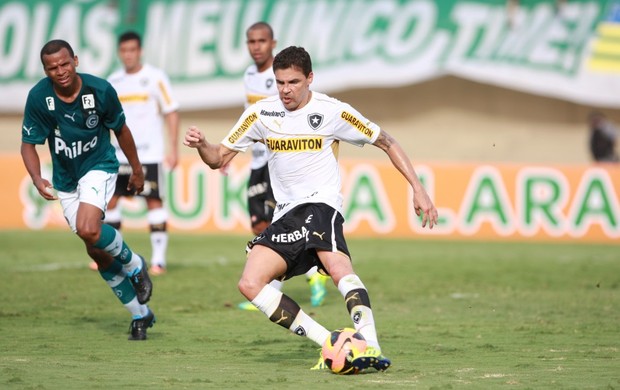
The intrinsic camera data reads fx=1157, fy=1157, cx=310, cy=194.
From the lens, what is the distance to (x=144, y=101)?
1480cm

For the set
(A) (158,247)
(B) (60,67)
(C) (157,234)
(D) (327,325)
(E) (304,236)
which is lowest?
(D) (327,325)

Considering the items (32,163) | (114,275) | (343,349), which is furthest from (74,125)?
(343,349)

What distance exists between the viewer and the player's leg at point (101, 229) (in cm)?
945

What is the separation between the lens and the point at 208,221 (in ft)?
69.7

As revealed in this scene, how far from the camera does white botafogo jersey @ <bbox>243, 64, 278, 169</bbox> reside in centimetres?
1244

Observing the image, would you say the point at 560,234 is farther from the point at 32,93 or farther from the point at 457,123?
the point at 32,93

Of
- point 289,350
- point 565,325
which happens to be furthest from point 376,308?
point 289,350

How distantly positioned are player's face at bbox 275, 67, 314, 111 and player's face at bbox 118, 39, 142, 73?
641cm

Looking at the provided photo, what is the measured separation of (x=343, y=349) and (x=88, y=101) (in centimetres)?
325

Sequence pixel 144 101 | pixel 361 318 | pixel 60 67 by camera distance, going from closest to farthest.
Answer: pixel 361 318 < pixel 60 67 < pixel 144 101

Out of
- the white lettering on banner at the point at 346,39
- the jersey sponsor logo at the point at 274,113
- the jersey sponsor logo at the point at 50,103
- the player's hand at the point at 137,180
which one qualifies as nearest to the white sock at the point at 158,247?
the player's hand at the point at 137,180

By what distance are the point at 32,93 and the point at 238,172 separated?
1152 centimetres

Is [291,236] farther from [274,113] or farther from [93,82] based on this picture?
[93,82]

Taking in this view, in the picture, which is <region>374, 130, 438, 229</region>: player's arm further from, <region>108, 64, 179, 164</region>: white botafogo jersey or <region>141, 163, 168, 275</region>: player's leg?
<region>141, 163, 168, 275</region>: player's leg
